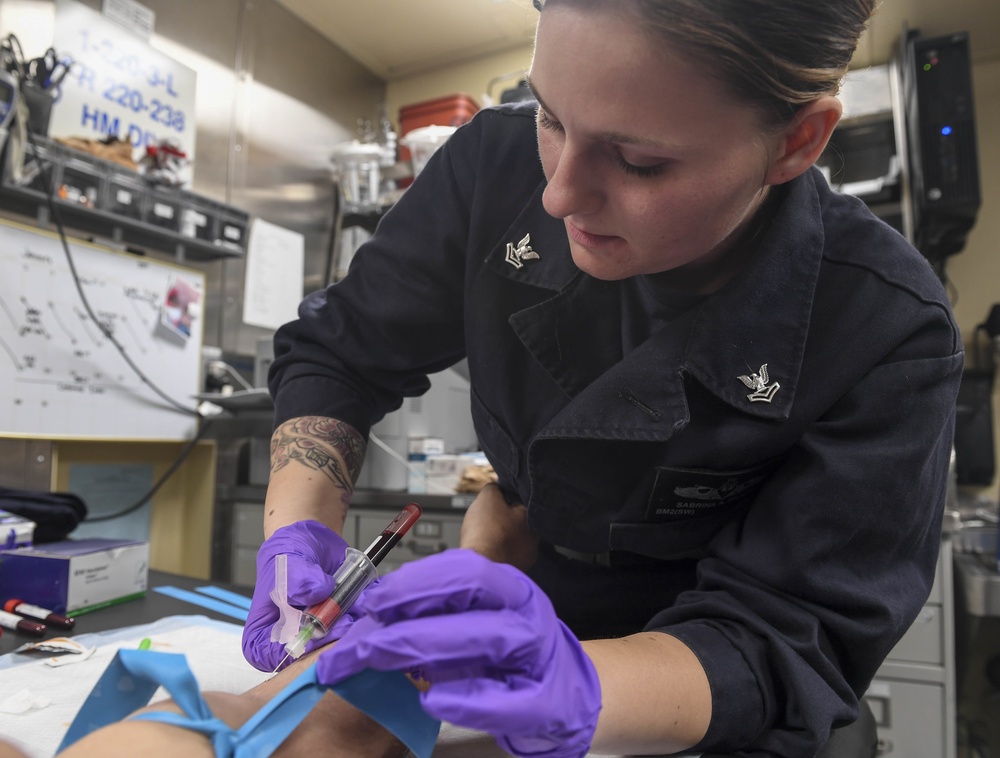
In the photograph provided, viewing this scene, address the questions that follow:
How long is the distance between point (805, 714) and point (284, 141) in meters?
2.80

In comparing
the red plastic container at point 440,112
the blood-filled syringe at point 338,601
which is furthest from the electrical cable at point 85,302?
the blood-filled syringe at point 338,601

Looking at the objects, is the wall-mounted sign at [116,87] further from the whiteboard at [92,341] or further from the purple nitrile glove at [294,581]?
the purple nitrile glove at [294,581]

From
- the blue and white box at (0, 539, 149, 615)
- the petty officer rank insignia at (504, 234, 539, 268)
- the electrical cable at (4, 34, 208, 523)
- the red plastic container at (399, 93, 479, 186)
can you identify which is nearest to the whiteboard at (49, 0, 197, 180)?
the electrical cable at (4, 34, 208, 523)

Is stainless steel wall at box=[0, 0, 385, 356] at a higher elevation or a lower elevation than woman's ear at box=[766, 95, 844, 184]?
higher

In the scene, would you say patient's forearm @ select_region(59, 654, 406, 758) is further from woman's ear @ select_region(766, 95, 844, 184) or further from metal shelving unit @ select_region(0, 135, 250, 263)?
metal shelving unit @ select_region(0, 135, 250, 263)

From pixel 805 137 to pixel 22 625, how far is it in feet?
3.25

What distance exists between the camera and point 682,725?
0.52 meters

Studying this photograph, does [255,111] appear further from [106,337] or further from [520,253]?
[520,253]

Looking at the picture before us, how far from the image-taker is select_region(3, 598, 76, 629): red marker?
858 millimetres

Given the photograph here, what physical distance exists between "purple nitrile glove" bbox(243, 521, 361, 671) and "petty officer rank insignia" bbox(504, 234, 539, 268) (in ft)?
1.18

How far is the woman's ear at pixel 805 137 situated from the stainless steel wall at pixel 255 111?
2.06 metres

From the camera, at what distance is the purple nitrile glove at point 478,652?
1.24 ft

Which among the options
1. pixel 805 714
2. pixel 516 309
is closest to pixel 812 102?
pixel 516 309

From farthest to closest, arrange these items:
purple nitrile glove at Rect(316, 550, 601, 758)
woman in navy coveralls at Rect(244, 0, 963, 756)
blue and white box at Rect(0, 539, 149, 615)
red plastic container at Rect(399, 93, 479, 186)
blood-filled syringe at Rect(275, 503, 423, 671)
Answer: red plastic container at Rect(399, 93, 479, 186) → blue and white box at Rect(0, 539, 149, 615) → blood-filled syringe at Rect(275, 503, 423, 671) → woman in navy coveralls at Rect(244, 0, 963, 756) → purple nitrile glove at Rect(316, 550, 601, 758)
